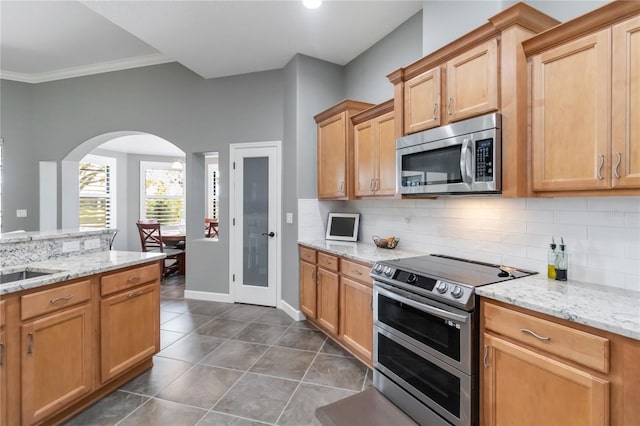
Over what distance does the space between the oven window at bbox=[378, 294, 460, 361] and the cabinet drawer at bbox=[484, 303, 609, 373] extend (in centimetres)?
21

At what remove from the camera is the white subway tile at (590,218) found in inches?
63.6

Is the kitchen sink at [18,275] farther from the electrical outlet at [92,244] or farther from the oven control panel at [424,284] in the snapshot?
the oven control panel at [424,284]

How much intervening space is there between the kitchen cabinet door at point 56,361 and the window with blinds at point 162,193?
6421mm

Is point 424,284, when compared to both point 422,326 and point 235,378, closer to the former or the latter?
point 422,326

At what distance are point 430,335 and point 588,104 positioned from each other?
1.44 m

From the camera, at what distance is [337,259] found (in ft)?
9.35

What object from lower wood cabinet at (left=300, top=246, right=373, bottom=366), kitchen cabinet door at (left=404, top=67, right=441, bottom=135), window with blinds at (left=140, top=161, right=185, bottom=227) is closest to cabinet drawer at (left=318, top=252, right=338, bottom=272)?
lower wood cabinet at (left=300, top=246, right=373, bottom=366)

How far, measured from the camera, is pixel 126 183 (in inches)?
298

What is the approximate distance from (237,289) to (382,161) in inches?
106

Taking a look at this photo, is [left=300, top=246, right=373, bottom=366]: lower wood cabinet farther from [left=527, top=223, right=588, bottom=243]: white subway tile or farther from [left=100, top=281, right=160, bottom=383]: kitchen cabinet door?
[left=100, top=281, right=160, bottom=383]: kitchen cabinet door

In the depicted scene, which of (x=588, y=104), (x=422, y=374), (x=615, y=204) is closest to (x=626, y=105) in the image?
(x=588, y=104)

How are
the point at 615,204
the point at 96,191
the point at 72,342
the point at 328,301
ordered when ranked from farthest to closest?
the point at 96,191
the point at 328,301
the point at 72,342
the point at 615,204

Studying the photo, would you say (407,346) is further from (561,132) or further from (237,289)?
(237,289)

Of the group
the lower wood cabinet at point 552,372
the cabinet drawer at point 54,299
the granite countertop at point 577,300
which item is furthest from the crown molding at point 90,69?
the lower wood cabinet at point 552,372
